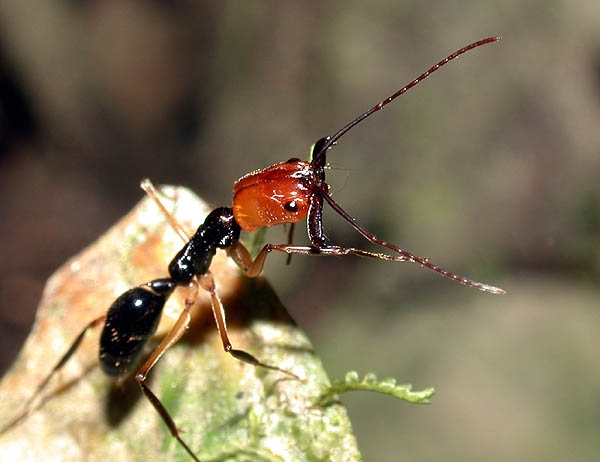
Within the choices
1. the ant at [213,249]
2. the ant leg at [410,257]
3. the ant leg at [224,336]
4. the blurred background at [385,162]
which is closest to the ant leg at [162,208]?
the ant at [213,249]

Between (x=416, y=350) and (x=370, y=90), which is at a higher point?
(x=370, y=90)

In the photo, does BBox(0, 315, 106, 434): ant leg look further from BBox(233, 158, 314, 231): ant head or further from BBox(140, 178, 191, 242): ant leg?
BBox(233, 158, 314, 231): ant head

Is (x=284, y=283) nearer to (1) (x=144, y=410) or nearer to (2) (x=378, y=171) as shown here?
(2) (x=378, y=171)

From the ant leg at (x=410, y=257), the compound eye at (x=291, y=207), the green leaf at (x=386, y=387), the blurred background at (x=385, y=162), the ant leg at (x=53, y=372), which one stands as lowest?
the ant leg at (x=53, y=372)

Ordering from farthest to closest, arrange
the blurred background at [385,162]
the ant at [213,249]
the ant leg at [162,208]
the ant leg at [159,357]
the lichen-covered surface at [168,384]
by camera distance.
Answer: the blurred background at [385,162] < the ant leg at [162,208] < the ant at [213,249] < the ant leg at [159,357] < the lichen-covered surface at [168,384]

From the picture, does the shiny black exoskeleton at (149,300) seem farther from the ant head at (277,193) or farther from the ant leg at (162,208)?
the ant head at (277,193)

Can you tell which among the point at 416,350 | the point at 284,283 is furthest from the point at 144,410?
the point at 284,283
